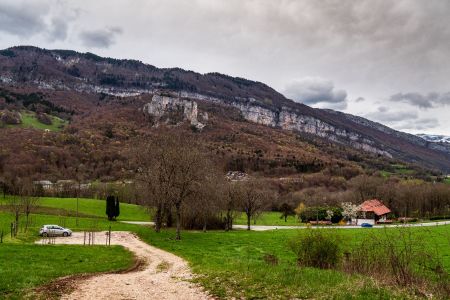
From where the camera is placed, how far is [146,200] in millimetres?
54531

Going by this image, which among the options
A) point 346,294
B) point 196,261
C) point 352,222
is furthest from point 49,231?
point 352,222

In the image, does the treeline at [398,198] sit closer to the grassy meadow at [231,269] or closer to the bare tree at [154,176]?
the bare tree at [154,176]

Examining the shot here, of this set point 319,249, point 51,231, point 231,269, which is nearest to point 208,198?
point 51,231

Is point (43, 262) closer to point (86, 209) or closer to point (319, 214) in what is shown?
point (86, 209)

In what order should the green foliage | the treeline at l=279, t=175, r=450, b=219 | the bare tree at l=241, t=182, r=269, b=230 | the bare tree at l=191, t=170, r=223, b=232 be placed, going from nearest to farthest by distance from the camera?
the bare tree at l=191, t=170, r=223, b=232, the bare tree at l=241, t=182, r=269, b=230, the green foliage, the treeline at l=279, t=175, r=450, b=219

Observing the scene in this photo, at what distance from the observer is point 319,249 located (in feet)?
69.9

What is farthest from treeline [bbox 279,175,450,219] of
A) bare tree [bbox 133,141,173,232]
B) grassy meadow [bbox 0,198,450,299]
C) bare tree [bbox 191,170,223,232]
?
grassy meadow [bbox 0,198,450,299]

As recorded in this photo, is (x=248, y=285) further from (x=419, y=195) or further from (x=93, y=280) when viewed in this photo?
(x=419, y=195)

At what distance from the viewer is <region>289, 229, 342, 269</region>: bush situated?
21.1m

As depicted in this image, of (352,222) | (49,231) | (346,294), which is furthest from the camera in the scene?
(352,222)

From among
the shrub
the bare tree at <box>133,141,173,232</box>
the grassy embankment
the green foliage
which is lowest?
the green foliage

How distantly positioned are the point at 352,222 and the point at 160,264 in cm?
8334

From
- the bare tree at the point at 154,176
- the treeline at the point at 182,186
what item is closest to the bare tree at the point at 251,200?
the treeline at the point at 182,186

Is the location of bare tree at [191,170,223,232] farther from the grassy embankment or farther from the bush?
the bush
